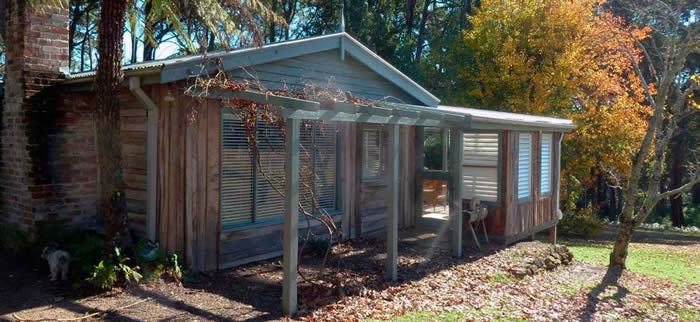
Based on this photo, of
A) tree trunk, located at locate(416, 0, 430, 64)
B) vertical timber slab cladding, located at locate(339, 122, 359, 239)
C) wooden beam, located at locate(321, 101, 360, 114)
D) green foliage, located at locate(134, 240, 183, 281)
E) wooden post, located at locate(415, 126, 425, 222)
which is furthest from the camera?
tree trunk, located at locate(416, 0, 430, 64)

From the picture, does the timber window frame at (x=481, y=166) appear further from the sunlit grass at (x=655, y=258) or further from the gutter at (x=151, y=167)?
the gutter at (x=151, y=167)

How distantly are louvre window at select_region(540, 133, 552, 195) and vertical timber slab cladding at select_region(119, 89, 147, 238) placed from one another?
8228 mm

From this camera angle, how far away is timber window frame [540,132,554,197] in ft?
38.1

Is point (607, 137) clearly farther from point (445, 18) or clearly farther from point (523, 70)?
point (445, 18)

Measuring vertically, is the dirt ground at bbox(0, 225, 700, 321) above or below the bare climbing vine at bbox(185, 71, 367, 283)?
below

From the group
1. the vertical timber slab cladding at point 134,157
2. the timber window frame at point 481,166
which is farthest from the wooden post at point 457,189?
the vertical timber slab cladding at point 134,157

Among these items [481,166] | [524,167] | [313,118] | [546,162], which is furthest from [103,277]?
[546,162]

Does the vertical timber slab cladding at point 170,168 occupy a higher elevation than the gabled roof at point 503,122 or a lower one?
lower

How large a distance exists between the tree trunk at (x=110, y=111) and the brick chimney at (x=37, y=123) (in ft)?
5.68

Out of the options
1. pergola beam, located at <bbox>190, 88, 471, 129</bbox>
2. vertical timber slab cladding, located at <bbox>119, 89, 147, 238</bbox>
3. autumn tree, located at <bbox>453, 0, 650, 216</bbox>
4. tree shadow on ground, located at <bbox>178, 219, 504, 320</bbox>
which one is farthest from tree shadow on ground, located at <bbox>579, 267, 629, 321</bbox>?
autumn tree, located at <bbox>453, 0, 650, 216</bbox>

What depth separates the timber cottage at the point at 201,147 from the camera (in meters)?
6.83

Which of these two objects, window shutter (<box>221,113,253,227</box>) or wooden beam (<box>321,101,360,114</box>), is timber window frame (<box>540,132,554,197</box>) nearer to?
wooden beam (<box>321,101,360,114</box>)

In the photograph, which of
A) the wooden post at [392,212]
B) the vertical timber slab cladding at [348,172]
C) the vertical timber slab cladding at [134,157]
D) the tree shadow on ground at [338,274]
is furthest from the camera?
the vertical timber slab cladding at [348,172]

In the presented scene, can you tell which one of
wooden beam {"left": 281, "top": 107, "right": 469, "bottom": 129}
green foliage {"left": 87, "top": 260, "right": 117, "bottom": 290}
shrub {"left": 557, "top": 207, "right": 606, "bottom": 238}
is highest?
wooden beam {"left": 281, "top": 107, "right": 469, "bottom": 129}
